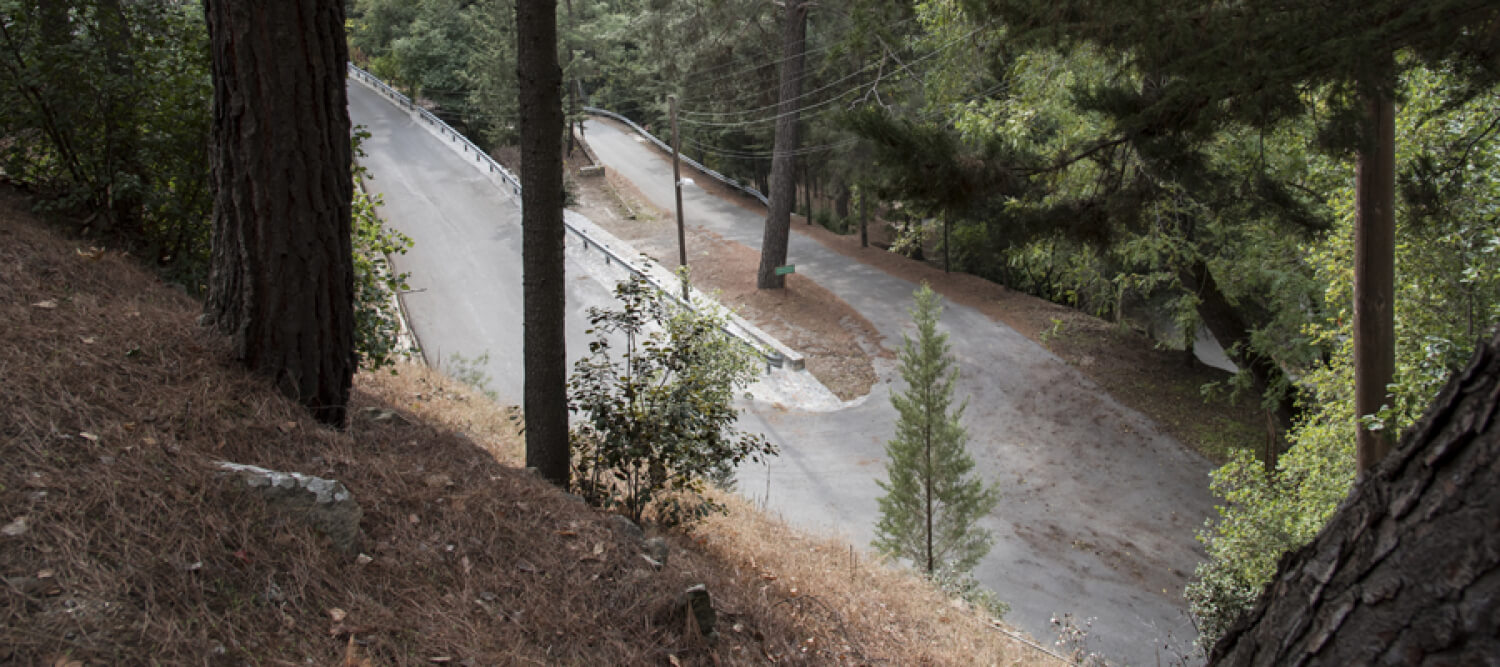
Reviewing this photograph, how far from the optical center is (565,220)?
24922mm

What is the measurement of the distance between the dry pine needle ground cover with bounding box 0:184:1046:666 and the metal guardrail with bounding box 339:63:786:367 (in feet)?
9.15

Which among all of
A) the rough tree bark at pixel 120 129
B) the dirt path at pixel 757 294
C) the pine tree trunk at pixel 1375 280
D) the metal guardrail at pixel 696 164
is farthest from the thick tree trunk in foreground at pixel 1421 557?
the metal guardrail at pixel 696 164

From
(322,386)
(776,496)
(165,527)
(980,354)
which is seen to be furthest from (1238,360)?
(165,527)

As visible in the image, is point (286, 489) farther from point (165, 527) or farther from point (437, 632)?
point (437, 632)

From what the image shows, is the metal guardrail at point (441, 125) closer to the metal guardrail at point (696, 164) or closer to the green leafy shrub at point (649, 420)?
the metal guardrail at point (696, 164)

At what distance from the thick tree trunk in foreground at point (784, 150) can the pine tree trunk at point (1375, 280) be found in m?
15.2

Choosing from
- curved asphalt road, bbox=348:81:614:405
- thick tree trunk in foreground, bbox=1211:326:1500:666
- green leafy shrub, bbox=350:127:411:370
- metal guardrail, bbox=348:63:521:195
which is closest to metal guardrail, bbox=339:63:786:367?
metal guardrail, bbox=348:63:521:195

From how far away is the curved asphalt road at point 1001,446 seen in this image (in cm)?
1191

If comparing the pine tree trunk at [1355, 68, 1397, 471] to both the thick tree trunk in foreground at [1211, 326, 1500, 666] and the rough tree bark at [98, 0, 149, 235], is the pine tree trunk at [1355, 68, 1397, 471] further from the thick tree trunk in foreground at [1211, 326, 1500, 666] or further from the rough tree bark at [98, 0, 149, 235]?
the rough tree bark at [98, 0, 149, 235]

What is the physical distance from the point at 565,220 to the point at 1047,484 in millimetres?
15208

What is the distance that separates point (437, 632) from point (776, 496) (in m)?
9.68

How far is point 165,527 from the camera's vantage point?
3.96 metres

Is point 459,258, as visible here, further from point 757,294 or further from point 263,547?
point 263,547

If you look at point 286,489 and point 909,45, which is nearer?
point 286,489
